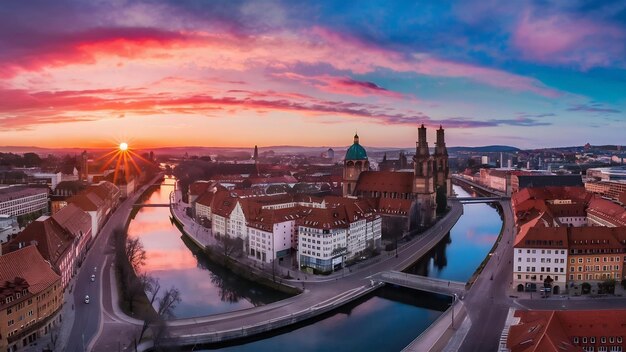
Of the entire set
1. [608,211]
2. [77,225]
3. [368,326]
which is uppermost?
[608,211]

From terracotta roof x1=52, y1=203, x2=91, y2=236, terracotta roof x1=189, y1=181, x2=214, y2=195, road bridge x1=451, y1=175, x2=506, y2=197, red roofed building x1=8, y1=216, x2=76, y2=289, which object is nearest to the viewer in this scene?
red roofed building x1=8, y1=216, x2=76, y2=289

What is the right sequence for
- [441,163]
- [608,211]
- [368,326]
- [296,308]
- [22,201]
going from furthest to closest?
1. [441,163]
2. [22,201]
3. [608,211]
4. [296,308]
5. [368,326]

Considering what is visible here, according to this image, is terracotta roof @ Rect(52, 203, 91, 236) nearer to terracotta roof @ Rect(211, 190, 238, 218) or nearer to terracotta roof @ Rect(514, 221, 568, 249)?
terracotta roof @ Rect(211, 190, 238, 218)

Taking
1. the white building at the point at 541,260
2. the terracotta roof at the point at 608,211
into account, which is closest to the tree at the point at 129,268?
the white building at the point at 541,260

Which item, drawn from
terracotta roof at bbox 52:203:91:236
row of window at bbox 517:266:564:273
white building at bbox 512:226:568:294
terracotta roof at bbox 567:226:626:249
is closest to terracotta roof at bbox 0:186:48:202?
terracotta roof at bbox 52:203:91:236

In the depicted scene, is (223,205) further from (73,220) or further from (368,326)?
(368,326)

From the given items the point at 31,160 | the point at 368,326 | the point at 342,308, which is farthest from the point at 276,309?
the point at 31,160
